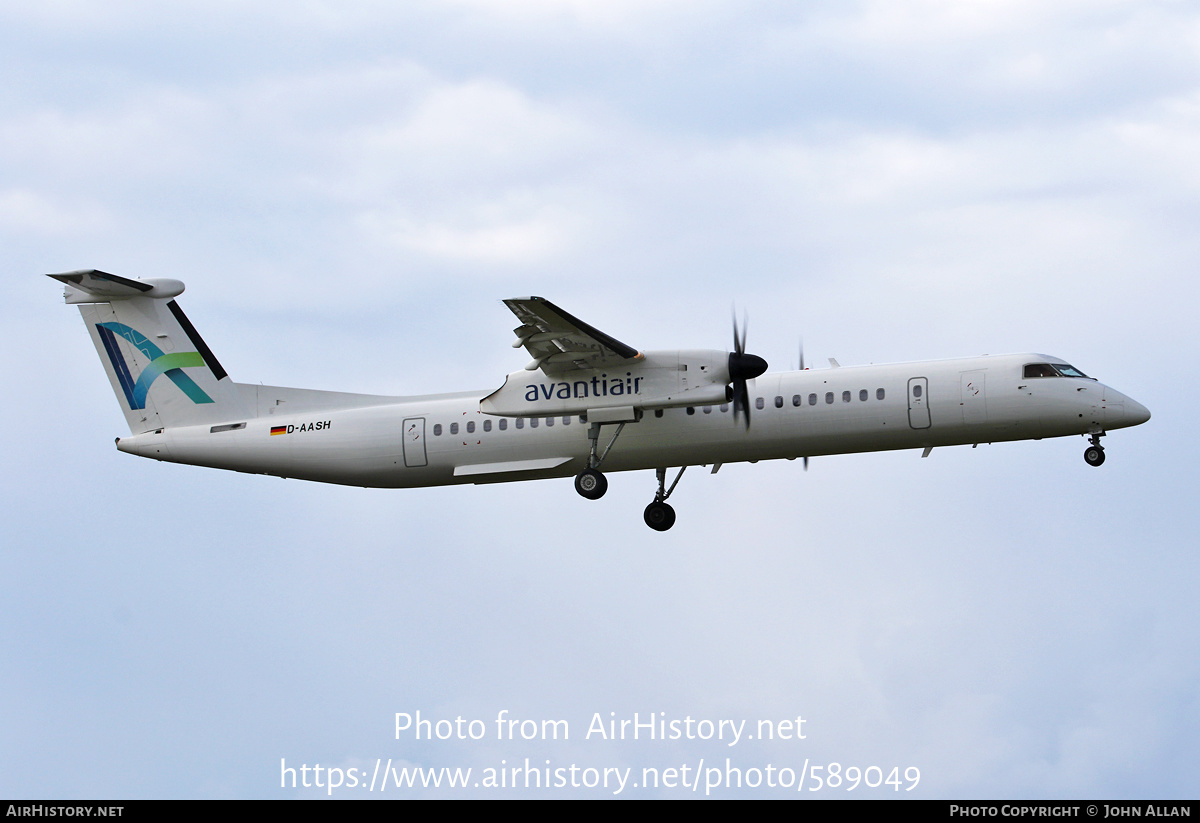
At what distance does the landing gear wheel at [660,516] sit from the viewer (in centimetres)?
2681

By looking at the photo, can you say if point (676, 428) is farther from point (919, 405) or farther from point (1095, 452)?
point (1095, 452)

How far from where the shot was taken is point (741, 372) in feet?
78.3

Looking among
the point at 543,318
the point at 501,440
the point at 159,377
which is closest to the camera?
the point at 543,318

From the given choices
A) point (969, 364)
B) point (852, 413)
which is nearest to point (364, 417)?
point (852, 413)

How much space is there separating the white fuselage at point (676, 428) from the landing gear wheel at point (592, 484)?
50 centimetres

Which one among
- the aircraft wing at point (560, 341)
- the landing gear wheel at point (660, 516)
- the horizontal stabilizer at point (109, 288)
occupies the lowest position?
the landing gear wheel at point (660, 516)

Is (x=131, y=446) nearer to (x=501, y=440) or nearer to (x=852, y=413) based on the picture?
(x=501, y=440)

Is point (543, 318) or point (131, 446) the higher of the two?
point (543, 318)

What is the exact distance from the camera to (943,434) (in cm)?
2433

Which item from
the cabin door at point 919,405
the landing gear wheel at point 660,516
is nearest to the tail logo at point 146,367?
the landing gear wheel at point 660,516

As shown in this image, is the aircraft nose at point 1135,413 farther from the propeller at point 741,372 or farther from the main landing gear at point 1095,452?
the propeller at point 741,372

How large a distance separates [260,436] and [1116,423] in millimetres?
15350
